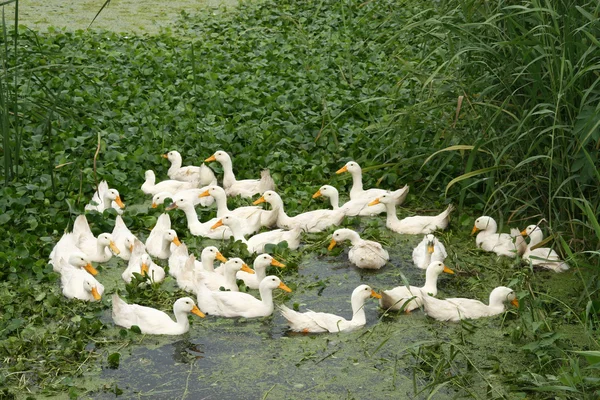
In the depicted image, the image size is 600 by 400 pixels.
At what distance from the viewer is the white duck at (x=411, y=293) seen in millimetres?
6074

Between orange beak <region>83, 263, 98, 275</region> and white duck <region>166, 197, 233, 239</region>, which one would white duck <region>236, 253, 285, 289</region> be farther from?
orange beak <region>83, 263, 98, 275</region>

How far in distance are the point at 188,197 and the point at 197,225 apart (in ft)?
1.07

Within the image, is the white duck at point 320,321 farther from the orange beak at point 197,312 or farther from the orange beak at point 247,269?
the orange beak at point 247,269

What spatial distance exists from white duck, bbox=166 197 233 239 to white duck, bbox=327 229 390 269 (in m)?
0.83

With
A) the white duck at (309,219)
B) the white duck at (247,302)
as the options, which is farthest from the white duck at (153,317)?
the white duck at (309,219)

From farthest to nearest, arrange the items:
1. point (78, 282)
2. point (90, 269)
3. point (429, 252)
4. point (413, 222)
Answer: point (413, 222), point (429, 252), point (90, 269), point (78, 282)

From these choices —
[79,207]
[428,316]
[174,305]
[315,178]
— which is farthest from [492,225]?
[79,207]

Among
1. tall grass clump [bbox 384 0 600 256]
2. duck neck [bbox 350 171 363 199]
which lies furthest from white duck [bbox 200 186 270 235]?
tall grass clump [bbox 384 0 600 256]

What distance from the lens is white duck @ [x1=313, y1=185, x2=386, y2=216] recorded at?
299 inches

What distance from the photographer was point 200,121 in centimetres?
910

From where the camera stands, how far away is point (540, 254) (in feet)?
21.6

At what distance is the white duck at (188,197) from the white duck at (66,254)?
94cm

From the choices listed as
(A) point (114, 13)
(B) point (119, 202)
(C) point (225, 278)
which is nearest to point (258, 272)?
(C) point (225, 278)

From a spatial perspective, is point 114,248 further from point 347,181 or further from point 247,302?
point 347,181
